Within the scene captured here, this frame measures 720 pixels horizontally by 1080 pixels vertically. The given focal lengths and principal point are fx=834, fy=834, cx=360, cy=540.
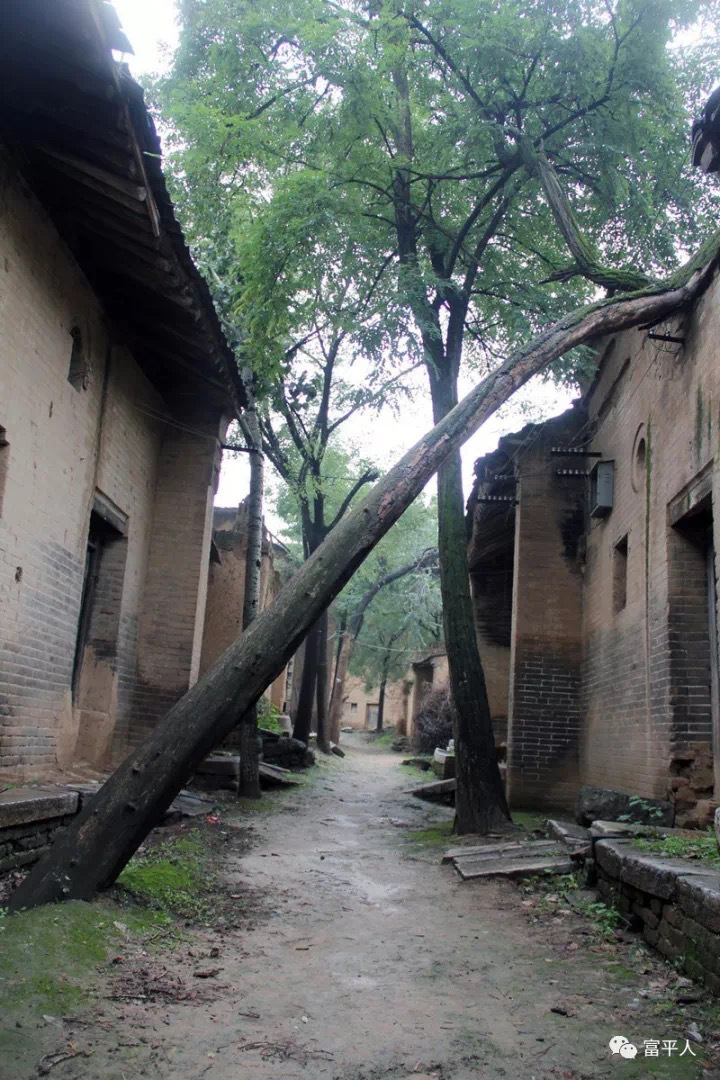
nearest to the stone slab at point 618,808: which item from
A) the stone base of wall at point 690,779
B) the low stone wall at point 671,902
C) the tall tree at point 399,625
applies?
the stone base of wall at point 690,779

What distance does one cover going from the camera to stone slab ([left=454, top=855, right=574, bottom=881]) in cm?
688

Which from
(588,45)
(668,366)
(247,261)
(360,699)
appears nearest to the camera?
(668,366)

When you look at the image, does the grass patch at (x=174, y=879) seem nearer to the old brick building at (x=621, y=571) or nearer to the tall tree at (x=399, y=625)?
the old brick building at (x=621, y=571)

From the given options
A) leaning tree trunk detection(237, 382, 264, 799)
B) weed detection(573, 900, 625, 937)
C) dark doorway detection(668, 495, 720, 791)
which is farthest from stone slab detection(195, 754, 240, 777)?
weed detection(573, 900, 625, 937)

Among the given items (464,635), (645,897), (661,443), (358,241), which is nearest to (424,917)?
(645,897)

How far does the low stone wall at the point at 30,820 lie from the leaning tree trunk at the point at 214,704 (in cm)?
86

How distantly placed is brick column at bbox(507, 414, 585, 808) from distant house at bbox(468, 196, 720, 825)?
0.06ft

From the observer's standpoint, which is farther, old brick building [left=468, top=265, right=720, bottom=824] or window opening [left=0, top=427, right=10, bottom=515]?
old brick building [left=468, top=265, right=720, bottom=824]

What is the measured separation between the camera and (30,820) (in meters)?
5.70

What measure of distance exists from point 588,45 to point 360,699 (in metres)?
47.3

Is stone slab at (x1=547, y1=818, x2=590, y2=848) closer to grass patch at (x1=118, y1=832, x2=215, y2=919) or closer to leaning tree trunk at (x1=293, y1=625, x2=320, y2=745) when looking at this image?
grass patch at (x1=118, y1=832, x2=215, y2=919)

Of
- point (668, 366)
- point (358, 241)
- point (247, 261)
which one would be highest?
point (358, 241)

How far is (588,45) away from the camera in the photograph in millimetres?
8906

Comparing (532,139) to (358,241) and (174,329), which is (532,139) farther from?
(174,329)
